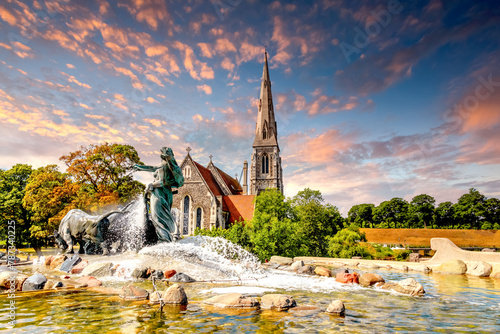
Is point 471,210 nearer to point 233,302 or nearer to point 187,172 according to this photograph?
point 187,172

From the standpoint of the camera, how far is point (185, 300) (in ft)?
22.2

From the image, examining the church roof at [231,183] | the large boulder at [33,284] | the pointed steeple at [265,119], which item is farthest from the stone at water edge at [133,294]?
the pointed steeple at [265,119]

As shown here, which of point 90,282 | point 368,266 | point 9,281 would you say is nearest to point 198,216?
point 368,266

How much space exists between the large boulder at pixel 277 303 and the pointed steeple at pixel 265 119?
52.3 m

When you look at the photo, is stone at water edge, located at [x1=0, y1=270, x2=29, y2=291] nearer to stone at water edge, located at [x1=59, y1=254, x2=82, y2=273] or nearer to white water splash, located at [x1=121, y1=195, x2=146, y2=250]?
stone at water edge, located at [x1=59, y1=254, x2=82, y2=273]

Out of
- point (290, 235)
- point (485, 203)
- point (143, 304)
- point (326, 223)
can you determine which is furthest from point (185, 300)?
point (485, 203)

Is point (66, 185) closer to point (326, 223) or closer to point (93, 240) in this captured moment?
point (93, 240)

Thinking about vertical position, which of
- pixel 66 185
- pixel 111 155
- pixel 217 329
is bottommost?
pixel 217 329

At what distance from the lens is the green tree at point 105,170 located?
26.9 metres

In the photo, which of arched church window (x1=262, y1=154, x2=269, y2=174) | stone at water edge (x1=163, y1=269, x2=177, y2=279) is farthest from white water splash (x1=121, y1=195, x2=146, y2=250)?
arched church window (x1=262, y1=154, x2=269, y2=174)

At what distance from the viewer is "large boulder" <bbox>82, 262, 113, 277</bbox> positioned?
34.1ft

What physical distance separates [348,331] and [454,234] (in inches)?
2354

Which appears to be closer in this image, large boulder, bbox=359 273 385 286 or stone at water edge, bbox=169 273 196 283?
stone at water edge, bbox=169 273 196 283

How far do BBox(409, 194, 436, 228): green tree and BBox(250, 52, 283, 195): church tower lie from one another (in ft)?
123
